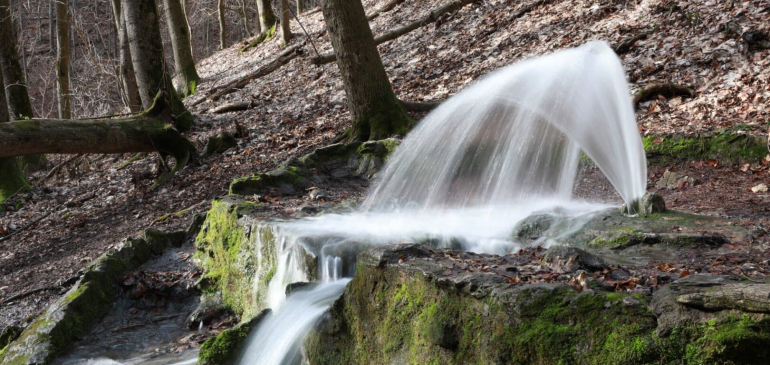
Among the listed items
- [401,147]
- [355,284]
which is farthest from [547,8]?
[355,284]

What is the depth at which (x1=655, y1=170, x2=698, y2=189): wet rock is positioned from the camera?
21.1 feet

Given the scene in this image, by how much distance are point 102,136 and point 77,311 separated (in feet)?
16.7

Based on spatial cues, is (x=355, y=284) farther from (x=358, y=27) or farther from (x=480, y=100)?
(x=358, y=27)

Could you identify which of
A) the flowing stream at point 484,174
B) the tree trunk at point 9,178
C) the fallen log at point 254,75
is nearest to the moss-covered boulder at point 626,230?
the flowing stream at point 484,174

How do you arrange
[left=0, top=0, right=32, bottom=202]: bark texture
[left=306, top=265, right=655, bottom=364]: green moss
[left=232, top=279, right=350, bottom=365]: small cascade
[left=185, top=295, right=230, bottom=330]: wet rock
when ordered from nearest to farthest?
[left=306, top=265, right=655, bottom=364]: green moss < [left=232, top=279, right=350, bottom=365]: small cascade < [left=185, top=295, right=230, bottom=330]: wet rock < [left=0, top=0, right=32, bottom=202]: bark texture

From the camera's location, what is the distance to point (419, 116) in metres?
9.52

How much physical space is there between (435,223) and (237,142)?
6.32m

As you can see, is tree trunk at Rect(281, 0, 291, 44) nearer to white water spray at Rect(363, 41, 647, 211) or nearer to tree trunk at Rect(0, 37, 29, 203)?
tree trunk at Rect(0, 37, 29, 203)

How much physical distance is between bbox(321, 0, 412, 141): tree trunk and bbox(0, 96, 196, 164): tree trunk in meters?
3.87

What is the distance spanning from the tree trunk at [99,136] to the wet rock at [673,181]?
26.0 feet

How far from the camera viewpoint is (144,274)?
22.6 ft

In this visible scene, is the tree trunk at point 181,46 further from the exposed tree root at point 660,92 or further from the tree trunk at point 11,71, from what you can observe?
the exposed tree root at point 660,92

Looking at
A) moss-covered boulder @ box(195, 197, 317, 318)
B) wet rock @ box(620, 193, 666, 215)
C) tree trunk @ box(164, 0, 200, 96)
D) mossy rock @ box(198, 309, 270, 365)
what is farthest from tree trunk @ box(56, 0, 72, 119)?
wet rock @ box(620, 193, 666, 215)

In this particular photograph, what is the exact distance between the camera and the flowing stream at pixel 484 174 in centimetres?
498
